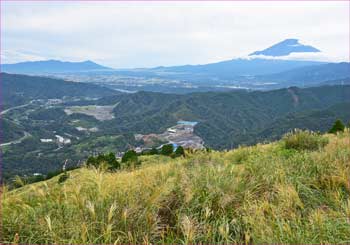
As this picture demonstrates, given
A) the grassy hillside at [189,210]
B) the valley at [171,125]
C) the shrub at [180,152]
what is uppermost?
the grassy hillside at [189,210]

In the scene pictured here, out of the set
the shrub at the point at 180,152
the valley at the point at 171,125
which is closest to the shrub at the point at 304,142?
the shrub at the point at 180,152

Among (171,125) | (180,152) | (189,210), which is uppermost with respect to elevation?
(189,210)

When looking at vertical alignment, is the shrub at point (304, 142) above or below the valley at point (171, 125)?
above

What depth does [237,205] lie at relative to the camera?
14.0 ft

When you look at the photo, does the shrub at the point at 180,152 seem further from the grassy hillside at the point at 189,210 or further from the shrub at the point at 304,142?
the grassy hillside at the point at 189,210

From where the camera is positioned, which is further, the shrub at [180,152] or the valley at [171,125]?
the valley at [171,125]

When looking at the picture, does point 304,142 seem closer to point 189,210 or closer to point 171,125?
point 189,210

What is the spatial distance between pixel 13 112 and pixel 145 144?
348 feet

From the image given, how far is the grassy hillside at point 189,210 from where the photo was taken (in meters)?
3.36

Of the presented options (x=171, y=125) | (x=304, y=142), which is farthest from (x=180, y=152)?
(x=171, y=125)

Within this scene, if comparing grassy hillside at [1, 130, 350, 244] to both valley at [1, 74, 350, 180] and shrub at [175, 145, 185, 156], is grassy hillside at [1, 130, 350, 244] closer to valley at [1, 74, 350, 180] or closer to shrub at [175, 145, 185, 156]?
shrub at [175, 145, 185, 156]

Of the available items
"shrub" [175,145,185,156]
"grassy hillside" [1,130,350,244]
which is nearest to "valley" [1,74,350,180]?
"shrub" [175,145,185,156]

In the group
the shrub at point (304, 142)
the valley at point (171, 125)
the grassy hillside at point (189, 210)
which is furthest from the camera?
the valley at point (171, 125)

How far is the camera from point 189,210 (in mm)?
4070
